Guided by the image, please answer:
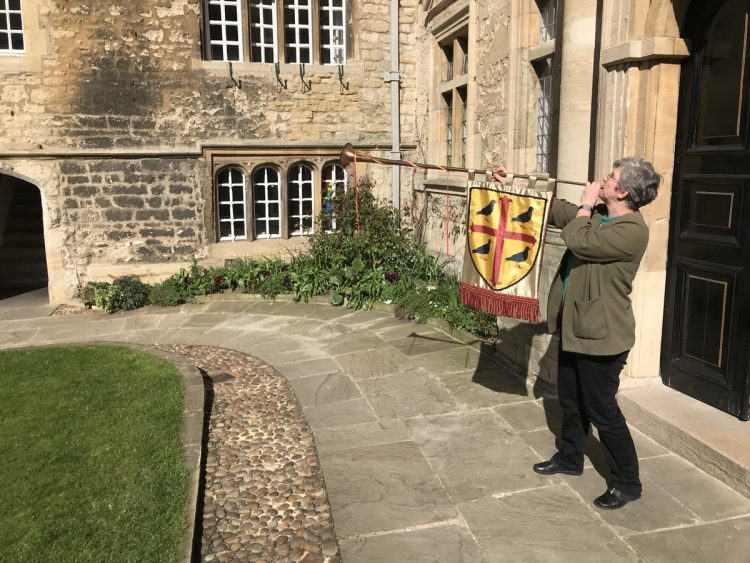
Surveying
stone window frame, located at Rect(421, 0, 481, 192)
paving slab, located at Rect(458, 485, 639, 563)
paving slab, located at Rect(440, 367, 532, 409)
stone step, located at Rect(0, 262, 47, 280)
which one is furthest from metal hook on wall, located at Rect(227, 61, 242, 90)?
paving slab, located at Rect(458, 485, 639, 563)

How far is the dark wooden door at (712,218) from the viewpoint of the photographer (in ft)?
12.8

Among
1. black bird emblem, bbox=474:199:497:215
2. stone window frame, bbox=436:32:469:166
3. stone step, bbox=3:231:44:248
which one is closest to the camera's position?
black bird emblem, bbox=474:199:497:215

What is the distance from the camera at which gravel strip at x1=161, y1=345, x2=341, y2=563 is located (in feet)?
11.1

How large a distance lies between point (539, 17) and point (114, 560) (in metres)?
5.78

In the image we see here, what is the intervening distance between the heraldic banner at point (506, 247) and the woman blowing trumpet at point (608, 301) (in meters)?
0.40

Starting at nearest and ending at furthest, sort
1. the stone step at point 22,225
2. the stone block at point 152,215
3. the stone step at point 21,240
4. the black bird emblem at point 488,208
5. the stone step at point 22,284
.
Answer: the black bird emblem at point 488,208 < the stone block at point 152,215 < the stone step at point 22,284 < the stone step at point 21,240 < the stone step at point 22,225

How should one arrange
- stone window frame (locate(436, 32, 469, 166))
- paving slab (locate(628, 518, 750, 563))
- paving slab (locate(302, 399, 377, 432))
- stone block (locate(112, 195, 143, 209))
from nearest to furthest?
paving slab (locate(628, 518, 750, 563))
paving slab (locate(302, 399, 377, 432))
stone window frame (locate(436, 32, 469, 166))
stone block (locate(112, 195, 143, 209))

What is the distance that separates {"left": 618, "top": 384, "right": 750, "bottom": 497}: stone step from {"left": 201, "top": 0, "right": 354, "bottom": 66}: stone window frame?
826cm

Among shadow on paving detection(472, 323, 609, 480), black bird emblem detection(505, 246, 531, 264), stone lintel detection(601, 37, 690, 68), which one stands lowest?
shadow on paving detection(472, 323, 609, 480)

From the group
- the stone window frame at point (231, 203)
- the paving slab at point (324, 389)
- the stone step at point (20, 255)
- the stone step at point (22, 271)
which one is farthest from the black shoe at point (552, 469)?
the stone step at point (20, 255)

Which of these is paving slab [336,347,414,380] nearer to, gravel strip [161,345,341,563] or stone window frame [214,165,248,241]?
gravel strip [161,345,341,563]

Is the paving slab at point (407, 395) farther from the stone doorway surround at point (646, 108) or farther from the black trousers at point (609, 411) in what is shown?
the black trousers at point (609, 411)

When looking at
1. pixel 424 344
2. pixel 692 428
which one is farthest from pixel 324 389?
pixel 692 428

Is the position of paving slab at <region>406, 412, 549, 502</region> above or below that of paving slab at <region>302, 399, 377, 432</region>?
above
